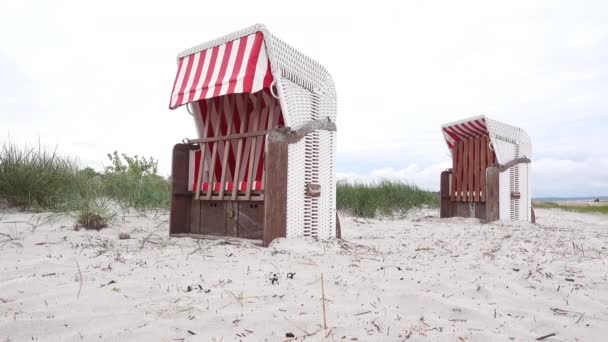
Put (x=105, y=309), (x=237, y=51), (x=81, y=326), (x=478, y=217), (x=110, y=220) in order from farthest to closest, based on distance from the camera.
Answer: (x=478, y=217)
(x=110, y=220)
(x=237, y=51)
(x=105, y=309)
(x=81, y=326)

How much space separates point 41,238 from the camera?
4.09 m

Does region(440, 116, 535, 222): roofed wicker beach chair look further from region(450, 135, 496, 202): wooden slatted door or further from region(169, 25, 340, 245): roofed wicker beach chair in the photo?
region(169, 25, 340, 245): roofed wicker beach chair

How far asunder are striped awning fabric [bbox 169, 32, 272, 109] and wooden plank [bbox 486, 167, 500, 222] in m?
4.77

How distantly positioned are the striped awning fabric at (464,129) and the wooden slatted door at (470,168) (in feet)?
0.26

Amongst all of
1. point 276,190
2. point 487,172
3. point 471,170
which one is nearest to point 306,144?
point 276,190

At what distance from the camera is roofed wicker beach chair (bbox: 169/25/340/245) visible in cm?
414

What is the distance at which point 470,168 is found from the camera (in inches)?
322

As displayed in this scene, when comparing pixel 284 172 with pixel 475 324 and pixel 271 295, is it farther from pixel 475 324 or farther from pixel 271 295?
pixel 475 324

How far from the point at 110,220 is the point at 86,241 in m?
1.03

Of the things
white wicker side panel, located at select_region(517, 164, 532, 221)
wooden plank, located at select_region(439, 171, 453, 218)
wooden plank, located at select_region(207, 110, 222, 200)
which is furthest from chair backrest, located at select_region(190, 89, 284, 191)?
white wicker side panel, located at select_region(517, 164, 532, 221)

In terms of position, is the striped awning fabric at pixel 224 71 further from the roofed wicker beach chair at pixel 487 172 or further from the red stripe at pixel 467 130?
the red stripe at pixel 467 130

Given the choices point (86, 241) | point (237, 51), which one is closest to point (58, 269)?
point (86, 241)

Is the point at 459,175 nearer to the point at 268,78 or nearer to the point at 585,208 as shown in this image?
the point at 268,78

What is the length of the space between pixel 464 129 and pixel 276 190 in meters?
5.34
